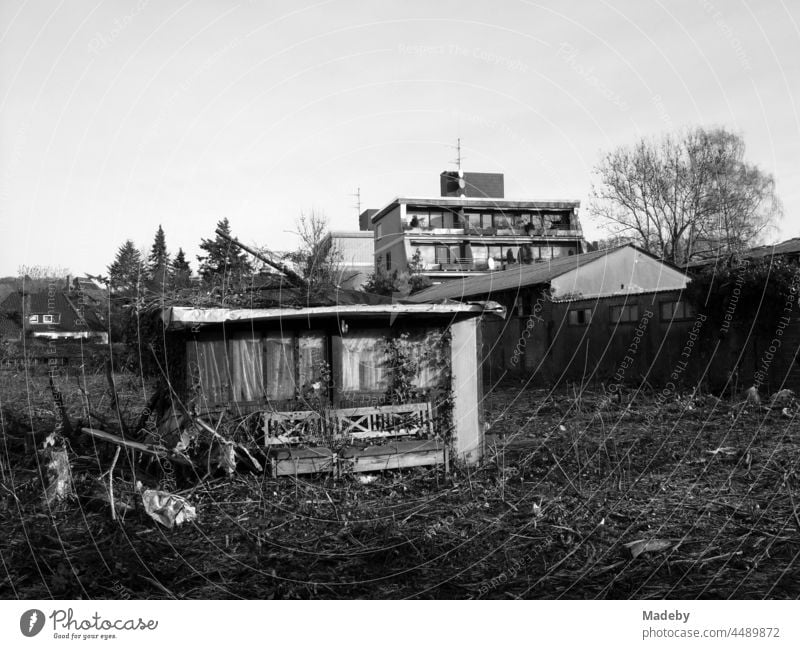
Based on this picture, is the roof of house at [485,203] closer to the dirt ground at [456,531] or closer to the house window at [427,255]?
the house window at [427,255]

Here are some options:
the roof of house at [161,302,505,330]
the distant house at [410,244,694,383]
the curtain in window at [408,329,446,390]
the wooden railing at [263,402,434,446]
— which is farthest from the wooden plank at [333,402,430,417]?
the distant house at [410,244,694,383]

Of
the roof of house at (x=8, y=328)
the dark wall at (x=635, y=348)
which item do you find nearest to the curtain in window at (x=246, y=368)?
the dark wall at (x=635, y=348)

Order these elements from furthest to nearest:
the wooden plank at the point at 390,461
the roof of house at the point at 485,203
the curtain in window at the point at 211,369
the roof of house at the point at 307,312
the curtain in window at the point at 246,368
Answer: the roof of house at the point at 485,203, the curtain in window at the point at 246,368, the curtain in window at the point at 211,369, the wooden plank at the point at 390,461, the roof of house at the point at 307,312

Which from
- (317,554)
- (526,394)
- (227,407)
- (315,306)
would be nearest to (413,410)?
(315,306)

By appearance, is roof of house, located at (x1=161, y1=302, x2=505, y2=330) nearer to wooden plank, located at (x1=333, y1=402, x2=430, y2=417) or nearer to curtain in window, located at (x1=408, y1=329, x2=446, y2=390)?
curtain in window, located at (x1=408, y1=329, x2=446, y2=390)

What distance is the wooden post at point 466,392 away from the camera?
32.1ft

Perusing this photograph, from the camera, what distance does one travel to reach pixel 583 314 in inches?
845

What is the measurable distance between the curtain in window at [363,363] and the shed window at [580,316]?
1289cm

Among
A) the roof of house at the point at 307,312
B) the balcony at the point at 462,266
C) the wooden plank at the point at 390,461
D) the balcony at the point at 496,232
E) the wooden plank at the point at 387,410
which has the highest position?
the balcony at the point at 496,232

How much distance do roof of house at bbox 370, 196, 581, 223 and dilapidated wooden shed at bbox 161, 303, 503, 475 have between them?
117 ft

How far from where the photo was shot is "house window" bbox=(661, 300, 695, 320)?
18053mm

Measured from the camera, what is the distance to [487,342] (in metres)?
25.5

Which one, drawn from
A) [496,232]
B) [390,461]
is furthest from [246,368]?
[496,232]
